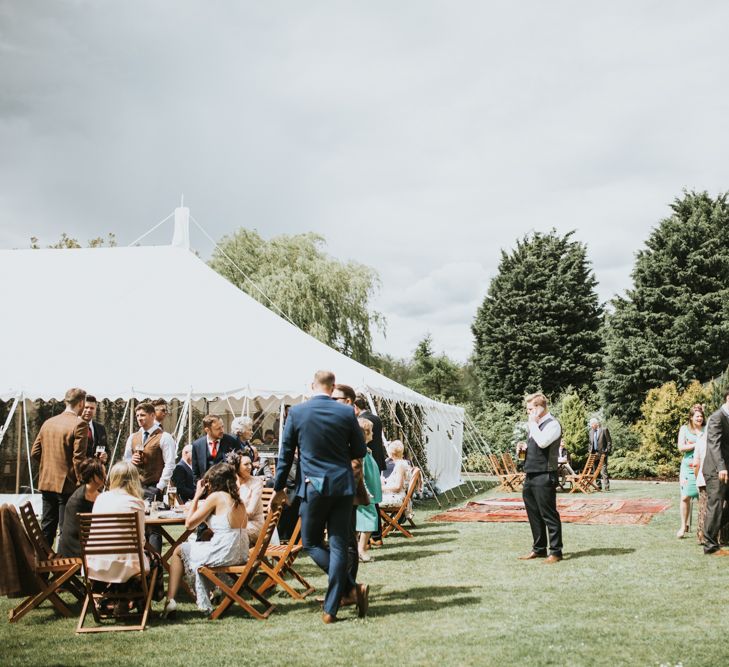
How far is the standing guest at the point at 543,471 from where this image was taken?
8.19 metres

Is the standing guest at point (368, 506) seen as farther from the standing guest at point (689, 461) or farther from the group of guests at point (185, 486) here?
the standing guest at point (689, 461)

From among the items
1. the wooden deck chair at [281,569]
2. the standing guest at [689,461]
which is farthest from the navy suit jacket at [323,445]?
the standing guest at [689,461]

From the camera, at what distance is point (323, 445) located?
5660 millimetres

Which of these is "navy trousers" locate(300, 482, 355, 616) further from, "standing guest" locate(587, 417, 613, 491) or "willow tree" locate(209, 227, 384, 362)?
"willow tree" locate(209, 227, 384, 362)

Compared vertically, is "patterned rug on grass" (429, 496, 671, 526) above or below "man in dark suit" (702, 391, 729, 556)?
below

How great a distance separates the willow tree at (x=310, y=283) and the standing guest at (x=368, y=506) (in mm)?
18472

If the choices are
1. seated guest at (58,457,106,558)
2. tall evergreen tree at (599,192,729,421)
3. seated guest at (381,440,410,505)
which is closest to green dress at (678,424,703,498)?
seated guest at (381,440,410,505)

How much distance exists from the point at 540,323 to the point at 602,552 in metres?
27.1

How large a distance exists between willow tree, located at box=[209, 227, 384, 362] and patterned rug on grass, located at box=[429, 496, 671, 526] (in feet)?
43.8

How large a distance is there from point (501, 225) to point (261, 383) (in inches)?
1065

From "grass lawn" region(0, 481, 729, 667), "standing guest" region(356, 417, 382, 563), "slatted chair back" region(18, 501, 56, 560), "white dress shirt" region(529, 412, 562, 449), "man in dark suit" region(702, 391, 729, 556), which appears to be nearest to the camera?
"grass lawn" region(0, 481, 729, 667)

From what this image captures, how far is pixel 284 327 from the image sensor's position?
591 inches

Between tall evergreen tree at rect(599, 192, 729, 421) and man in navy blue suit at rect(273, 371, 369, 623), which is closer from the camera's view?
man in navy blue suit at rect(273, 371, 369, 623)

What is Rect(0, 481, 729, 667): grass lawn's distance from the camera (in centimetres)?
484
